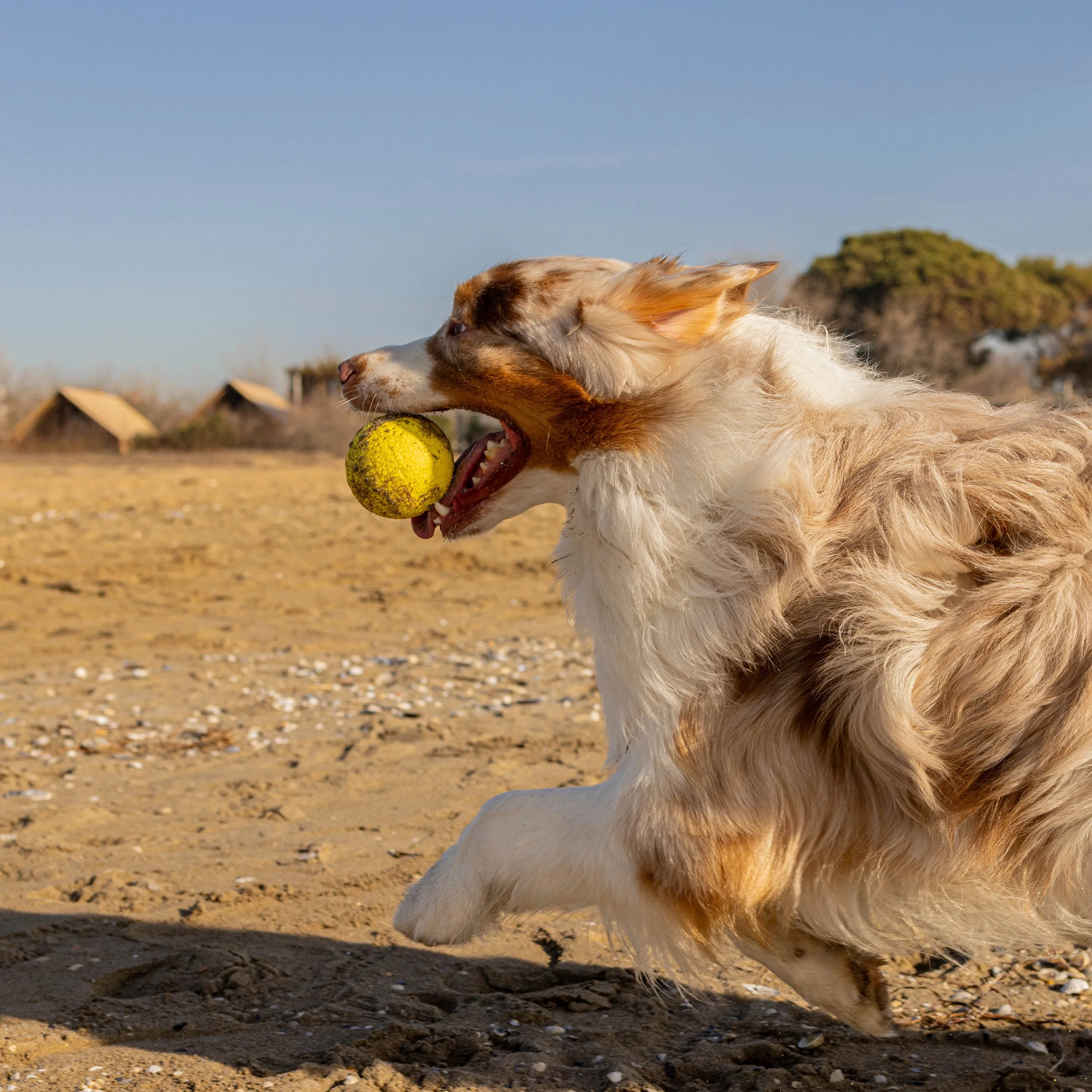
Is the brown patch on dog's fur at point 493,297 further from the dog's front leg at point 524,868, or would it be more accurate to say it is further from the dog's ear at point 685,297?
the dog's front leg at point 524,868

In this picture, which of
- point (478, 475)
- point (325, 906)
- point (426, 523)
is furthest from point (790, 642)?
point (325, 906)

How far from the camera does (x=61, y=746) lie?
675cm

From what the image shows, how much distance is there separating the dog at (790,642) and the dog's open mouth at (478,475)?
0.07m

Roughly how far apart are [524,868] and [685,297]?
1608mm

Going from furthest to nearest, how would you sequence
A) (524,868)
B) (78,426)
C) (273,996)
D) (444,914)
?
(78,426)
(273,996)
(444,914)
(524,868)

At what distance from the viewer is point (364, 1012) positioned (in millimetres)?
3865

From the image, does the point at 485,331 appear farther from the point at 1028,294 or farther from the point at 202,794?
the point at 1028,294

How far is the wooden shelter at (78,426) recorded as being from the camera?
31.4 m

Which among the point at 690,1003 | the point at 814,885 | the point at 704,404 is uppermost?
the point at 704,404

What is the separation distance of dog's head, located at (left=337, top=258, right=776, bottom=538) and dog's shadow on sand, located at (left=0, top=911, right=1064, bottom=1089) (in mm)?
1533

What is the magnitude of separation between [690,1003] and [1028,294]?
39.3m

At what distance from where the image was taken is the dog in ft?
9.96

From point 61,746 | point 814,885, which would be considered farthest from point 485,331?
point 61,746

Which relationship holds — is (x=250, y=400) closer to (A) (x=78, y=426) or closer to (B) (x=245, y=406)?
(B) (x=245, y=406)
